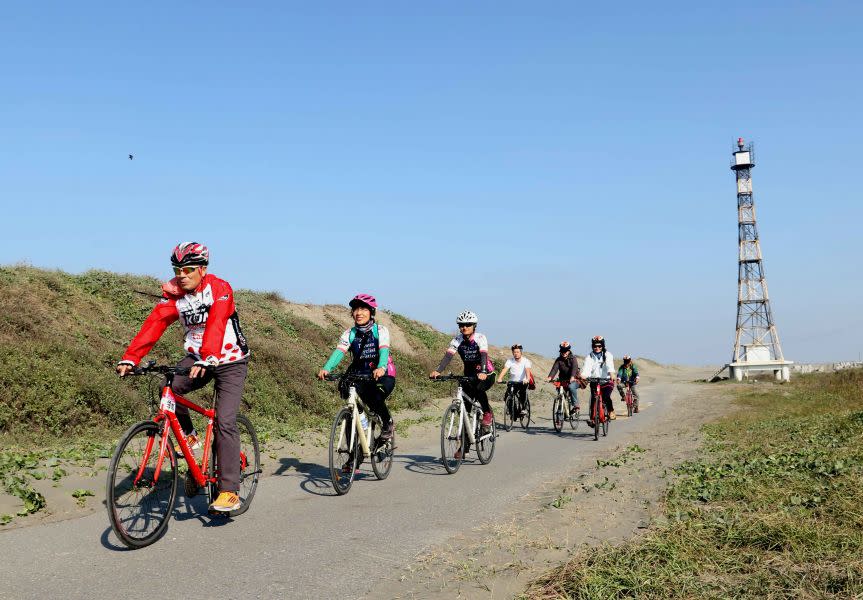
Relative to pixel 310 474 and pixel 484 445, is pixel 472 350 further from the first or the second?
pixel 310 474

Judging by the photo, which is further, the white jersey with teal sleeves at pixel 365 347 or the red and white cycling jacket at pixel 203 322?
the white jersey with teal sleeves at pixel 365 347

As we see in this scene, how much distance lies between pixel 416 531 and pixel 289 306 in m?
28.8

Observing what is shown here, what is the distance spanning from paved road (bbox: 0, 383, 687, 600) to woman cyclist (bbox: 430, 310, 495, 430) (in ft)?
5.93

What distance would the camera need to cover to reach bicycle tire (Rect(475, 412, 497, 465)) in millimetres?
11659

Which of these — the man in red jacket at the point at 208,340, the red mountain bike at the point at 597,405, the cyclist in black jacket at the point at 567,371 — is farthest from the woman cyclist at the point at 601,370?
the man in red jacket at the point at 208,340

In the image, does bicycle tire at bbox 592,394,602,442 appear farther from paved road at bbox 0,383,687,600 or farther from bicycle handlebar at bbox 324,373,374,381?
bicycle handlebar at bbox 324,373,374,381

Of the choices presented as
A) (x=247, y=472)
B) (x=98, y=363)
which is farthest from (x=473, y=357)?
(x=98, y=363)

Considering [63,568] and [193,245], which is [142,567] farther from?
[193,245]

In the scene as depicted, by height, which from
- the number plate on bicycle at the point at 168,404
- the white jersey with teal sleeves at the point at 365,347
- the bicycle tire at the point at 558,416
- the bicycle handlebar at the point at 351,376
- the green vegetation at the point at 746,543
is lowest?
the green vegetation at the point at 746,543

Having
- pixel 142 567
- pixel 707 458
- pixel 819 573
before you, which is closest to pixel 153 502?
pixel 142 567

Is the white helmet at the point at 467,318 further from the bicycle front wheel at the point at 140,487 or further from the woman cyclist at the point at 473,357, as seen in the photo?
the bicycle front wheel at the point at 140,487

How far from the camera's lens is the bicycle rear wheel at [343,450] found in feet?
28.7

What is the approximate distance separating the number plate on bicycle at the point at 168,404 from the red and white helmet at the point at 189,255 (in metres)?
1.24

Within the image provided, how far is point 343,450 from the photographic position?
8867mm
